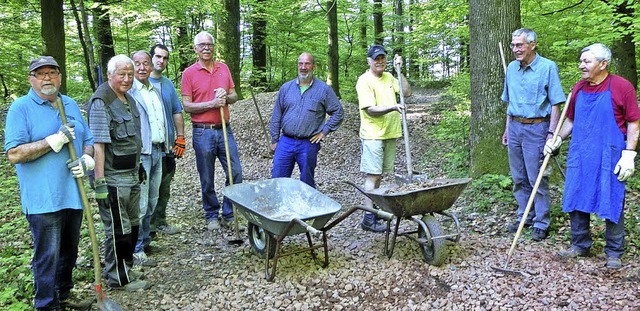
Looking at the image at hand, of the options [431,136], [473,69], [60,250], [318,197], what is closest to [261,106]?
[431,136]

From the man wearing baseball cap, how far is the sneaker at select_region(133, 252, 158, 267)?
905 mm

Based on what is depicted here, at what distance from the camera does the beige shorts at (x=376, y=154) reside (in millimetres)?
4508

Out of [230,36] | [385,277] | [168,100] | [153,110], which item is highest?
[230,36]

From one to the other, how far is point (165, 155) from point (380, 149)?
2.25 metres

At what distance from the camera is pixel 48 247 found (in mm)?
2900

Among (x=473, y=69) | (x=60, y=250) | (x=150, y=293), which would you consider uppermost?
(x=473, y=69)

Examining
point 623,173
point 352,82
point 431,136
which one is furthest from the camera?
point 352,82

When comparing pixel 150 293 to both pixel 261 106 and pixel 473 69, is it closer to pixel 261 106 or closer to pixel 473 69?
pixel 473 69

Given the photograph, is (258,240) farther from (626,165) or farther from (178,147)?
(626,165)

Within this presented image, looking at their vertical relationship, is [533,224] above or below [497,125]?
below

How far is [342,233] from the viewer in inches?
187

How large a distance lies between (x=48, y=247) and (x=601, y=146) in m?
4.23

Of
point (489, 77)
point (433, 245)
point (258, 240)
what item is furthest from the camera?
point (489, 77)

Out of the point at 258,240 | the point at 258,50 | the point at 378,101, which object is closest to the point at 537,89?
the point at 378,101
